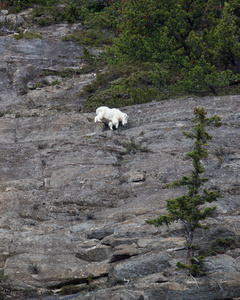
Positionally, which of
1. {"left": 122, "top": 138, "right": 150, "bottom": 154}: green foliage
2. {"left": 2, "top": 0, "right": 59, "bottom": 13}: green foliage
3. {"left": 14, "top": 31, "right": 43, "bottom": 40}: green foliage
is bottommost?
{"left": 2, "top": 0, "right": 59, "bottom": 13}: green foliage

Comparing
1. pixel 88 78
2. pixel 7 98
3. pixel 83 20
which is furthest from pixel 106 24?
pixel 7 98

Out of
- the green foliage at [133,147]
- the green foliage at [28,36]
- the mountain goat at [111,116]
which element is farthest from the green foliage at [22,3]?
the green foliage at [133,147]

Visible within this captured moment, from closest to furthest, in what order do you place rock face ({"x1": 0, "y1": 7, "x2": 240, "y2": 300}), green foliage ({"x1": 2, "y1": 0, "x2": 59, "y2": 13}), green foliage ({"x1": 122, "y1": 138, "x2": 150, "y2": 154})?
rock face ({"x1": 0, "y1": 7, "x2": 240, "y2": 300}) < green foliage ({"x1": 122, "y1": 138, "x2": 150, "y2": 154}) < green foliage ({"x1": 2, "y1": 0, "x2": 59, "y2": 13})

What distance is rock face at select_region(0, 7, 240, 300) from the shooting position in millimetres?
8719

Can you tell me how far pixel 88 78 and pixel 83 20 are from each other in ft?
37.6

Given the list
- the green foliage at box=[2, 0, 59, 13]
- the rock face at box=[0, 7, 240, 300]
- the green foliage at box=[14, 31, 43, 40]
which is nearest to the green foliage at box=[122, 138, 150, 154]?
the rock face at box=[0, 7, 240, 300]

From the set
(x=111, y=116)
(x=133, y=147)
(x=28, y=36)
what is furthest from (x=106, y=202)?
(x=28, y=36)

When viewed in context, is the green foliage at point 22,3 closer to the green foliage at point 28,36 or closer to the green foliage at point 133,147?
the green foliage at point 28,36

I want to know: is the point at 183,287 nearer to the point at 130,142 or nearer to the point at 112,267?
the point at 112,267

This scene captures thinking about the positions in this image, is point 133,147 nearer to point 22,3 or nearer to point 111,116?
point 111,116

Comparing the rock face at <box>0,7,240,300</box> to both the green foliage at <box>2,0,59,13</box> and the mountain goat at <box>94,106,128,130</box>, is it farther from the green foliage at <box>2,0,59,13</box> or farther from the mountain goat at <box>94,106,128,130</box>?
the green foliage at <box>2,0,59,13</box>

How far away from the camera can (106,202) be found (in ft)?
41.9

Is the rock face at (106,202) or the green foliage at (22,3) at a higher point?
the rock face at (106,202)

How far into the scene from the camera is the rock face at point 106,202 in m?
8.72
